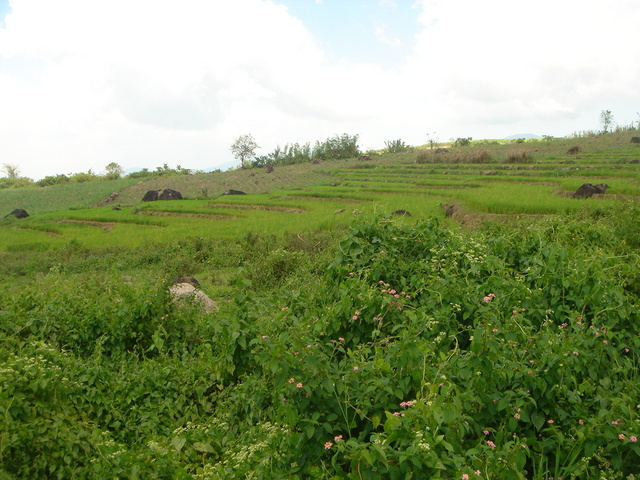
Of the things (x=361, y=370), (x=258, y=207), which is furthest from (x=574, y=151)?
(x=361, y=370)

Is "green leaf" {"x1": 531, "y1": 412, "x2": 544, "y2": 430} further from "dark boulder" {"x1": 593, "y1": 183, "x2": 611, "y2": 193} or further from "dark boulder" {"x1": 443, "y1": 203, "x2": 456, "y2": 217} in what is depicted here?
"dark boulder" {"x1": 593, "y1": 183, "x2": 611, "y2": 193}

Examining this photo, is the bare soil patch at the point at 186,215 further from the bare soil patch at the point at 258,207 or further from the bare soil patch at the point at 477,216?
the bare soil patch at the point at 477,216

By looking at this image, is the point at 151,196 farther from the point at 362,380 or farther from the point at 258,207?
the point at 362,380

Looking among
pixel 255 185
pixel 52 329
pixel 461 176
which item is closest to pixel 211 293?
pixel 52 329

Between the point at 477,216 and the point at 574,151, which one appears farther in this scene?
the point at 574,151

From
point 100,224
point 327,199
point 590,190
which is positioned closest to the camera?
point 590,190

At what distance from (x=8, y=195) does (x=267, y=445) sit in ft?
145

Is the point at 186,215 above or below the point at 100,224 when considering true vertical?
above

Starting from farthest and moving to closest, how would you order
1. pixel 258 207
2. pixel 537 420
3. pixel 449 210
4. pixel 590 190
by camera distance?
pixel 258 207
pixel 449 210
pixel 590 190
pixel 537 420

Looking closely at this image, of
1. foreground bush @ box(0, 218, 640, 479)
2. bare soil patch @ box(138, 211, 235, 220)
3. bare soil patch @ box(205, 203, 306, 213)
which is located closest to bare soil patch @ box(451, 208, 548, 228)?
bare soil patch @ box(205, 203, 306, 213)

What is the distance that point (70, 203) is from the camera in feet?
111

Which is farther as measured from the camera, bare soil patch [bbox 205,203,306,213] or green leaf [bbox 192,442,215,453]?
bare soil patch [bbox 205,203,306,213]

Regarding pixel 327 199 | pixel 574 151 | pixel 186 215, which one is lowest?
pixel 186 215

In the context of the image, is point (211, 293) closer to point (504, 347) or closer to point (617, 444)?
point (504, 347)
